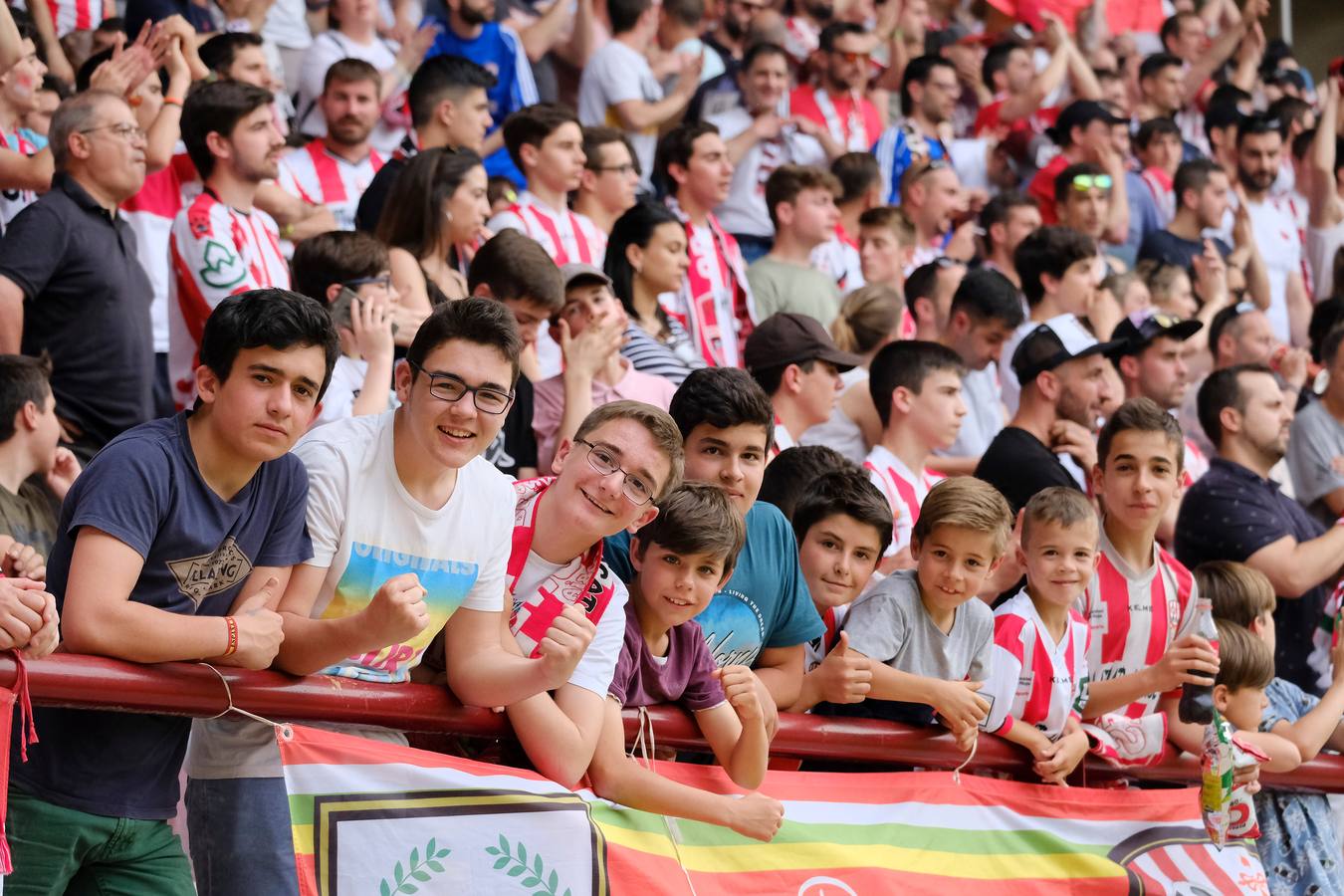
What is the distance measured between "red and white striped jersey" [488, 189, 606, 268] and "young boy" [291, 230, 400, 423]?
70.7 inches

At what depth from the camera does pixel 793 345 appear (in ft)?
20.1

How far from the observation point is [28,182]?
6.09 m

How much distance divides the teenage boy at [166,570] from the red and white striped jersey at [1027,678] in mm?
2218

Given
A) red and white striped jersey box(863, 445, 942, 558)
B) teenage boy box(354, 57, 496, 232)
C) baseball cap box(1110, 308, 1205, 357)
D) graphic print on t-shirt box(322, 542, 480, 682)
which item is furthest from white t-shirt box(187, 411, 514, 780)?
baseball cap box(1110, 308, 1205, 357)

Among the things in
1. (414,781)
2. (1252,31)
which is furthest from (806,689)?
(1252,31)

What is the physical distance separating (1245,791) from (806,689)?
4.95 feet

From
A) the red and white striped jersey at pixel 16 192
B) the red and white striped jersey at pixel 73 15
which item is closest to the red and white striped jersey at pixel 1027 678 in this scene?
the red and white striped jersey at pixel 16 192

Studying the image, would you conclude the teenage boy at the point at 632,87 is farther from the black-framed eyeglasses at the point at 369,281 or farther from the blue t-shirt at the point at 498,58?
the black-framed eyeglasses at the point at 369,281

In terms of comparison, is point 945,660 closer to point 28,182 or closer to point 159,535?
point 159,535

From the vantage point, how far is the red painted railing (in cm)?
299

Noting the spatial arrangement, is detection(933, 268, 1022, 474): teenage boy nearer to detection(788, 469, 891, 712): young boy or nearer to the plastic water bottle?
the plastic water bottle

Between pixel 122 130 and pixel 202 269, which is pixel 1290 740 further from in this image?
pixel 122 130

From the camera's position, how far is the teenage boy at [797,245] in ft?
27.2

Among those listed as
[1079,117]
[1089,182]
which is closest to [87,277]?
[1089,182]
